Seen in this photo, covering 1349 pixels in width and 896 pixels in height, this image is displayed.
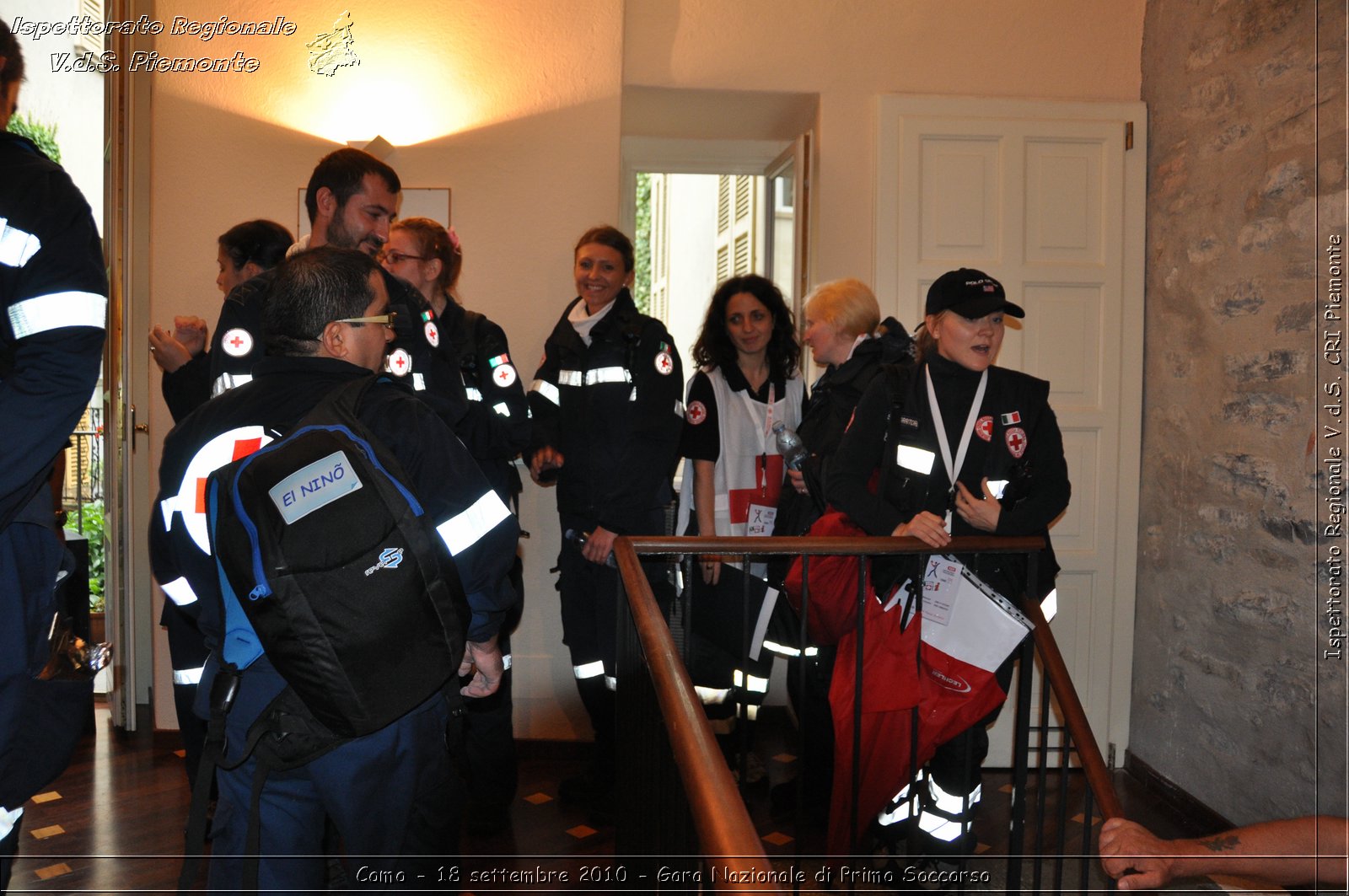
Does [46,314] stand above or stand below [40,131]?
below

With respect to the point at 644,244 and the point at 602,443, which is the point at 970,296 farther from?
the point at 644,244

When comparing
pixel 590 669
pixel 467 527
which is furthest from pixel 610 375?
pixel 467 527

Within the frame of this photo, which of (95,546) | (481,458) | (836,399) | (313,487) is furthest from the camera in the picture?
(95,546)

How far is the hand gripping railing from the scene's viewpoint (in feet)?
3.32

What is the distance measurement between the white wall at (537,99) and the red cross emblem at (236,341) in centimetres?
203

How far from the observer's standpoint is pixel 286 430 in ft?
5.82

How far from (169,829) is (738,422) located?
8.01 ft

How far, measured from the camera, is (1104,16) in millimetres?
4480

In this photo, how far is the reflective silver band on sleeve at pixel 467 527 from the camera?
6.19 feet

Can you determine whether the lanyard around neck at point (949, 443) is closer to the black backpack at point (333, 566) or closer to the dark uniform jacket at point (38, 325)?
the black backpack at point (333, 566)

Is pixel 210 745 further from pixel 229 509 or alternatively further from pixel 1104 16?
pixel 1104 16

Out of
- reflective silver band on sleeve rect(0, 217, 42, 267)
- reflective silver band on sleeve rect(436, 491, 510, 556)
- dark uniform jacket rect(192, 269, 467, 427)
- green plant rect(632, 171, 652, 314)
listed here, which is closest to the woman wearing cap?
dark uniform jacket rect(192, 269, 467, 427)

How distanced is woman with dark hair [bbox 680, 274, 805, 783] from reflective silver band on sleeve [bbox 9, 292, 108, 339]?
2.45 meters

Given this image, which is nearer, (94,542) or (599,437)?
(599,437)
